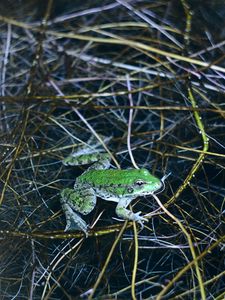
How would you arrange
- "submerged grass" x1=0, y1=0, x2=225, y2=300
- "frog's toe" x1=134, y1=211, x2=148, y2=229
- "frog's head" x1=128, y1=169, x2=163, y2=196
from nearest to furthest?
"submerged grass" x1=0, y1=0, x2=225, y2=300
"frog's toe" x1=134, y1=211, x2=148, y2=229
"frog's head" x1=128, y1=169, x2=163, y2=196

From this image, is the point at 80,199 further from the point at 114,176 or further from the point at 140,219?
the point at 140,219

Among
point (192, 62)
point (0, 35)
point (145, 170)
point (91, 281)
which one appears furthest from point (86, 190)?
point (0, 35)

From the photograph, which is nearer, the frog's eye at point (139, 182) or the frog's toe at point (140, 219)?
the frog's toe at point (140, 219)

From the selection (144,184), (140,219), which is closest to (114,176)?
(144,184)

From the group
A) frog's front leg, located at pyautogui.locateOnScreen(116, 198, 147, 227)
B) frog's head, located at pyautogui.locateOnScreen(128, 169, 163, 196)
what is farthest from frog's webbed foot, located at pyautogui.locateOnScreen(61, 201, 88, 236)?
frog's head, located at pyautogui.locateOnScreen(128, 169, 163, 196)

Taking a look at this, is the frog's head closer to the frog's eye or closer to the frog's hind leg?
the frog's eye

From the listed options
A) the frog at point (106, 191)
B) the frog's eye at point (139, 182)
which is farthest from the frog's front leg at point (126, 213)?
the frog's eye at point (139, 182)

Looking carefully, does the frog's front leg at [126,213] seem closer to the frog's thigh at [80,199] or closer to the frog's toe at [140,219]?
the frog's toe at [140,219]

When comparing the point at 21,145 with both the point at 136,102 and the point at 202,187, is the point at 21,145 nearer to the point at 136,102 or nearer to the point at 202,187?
the point at 136,102
